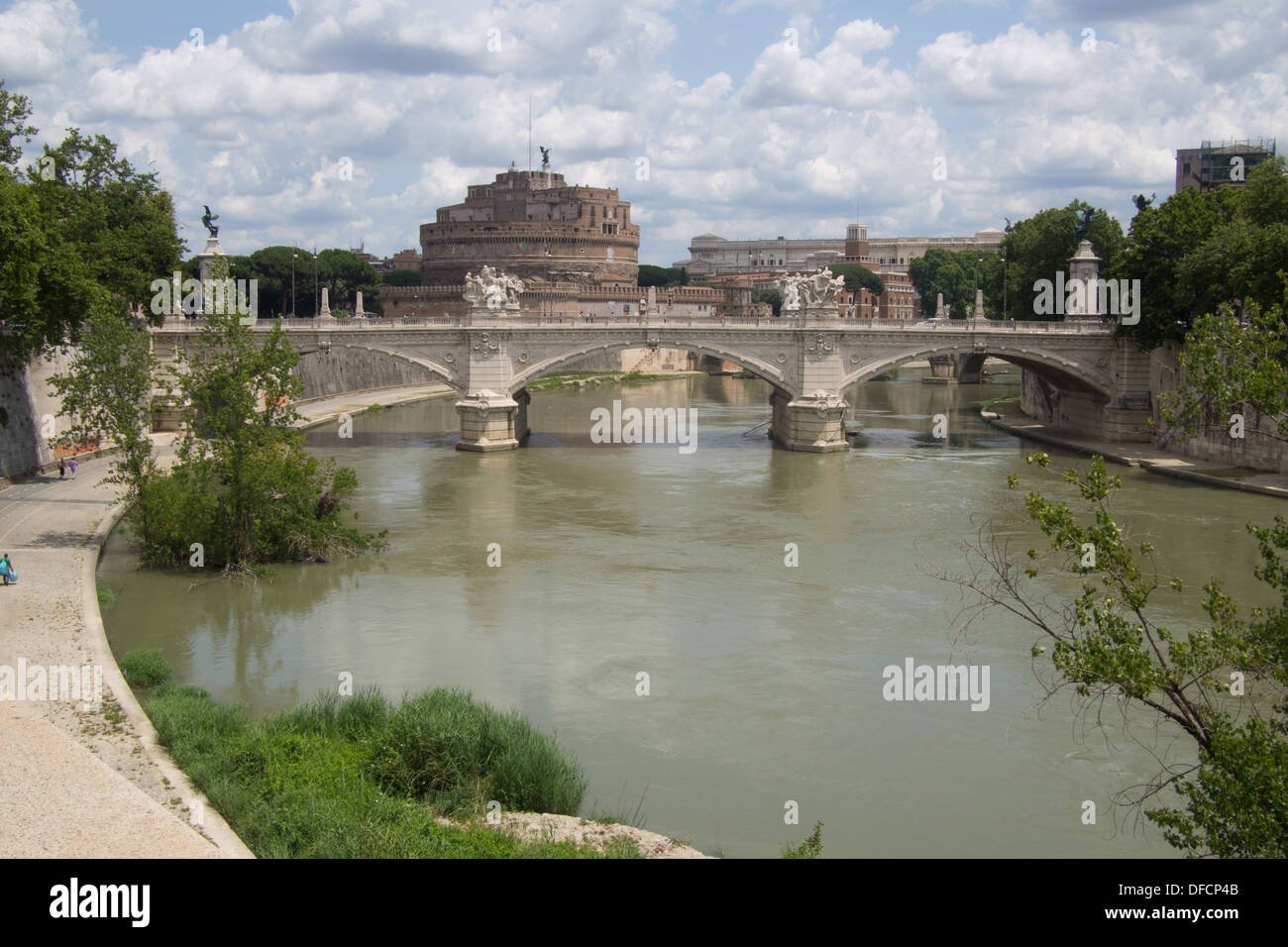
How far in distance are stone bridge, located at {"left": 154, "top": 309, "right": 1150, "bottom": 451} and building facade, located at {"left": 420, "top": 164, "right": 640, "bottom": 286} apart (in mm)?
47302

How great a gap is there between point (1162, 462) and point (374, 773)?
92.9 feet

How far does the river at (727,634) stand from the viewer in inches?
496

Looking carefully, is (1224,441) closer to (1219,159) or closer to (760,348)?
(760,348)

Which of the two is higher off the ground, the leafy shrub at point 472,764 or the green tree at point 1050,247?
the green tree at point 1050,247

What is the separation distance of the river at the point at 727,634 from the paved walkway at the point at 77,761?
5.05ft

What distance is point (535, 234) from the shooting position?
92000 millimetres

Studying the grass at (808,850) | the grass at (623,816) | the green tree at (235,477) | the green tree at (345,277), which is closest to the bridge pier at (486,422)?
the green tree at (235,477)

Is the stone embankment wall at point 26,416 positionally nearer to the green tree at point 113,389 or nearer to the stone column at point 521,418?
the green tree at point 113,389

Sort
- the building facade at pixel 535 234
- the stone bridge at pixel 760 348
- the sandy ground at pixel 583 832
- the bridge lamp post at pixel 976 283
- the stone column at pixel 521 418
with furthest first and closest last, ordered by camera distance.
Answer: the building facade at pixel 535 234 → the stone column at pixel 521 418 → the bridge lamp post at pixel 976 283 → the stone bridge at pixel 760 348 → the sandy ground at pixel 583 832

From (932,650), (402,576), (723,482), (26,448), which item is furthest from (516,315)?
(932,650)

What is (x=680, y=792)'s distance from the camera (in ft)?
41.6

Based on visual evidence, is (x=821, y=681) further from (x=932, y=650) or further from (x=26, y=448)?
(x=26, y=448)
